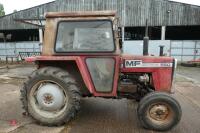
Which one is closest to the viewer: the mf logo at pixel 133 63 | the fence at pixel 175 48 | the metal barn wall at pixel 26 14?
the mf logo at pixel 133 63

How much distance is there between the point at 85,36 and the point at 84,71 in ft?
2.24

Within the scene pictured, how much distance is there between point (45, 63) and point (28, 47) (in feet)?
71.9

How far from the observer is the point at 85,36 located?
533 centimetres

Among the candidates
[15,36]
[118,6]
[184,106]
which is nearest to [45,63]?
[184,106]

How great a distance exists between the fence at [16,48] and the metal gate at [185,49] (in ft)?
41.7

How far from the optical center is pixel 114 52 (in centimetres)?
523

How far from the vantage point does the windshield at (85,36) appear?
5254mm

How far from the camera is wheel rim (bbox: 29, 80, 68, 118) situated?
17.5 feet

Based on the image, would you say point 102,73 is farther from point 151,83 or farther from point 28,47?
point 28,47

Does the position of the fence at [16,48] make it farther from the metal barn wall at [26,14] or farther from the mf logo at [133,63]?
the mf logo at [133,63]

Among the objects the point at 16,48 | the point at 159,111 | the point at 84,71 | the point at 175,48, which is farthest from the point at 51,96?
the point at 16,48

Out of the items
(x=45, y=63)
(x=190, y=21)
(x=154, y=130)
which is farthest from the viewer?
(x=190, y=21)

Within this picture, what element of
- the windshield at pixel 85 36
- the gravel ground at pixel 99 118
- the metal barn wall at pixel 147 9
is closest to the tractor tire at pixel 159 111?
the gravel ground at pixel 99 118

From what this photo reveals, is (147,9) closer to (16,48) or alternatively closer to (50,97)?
(16,48)
